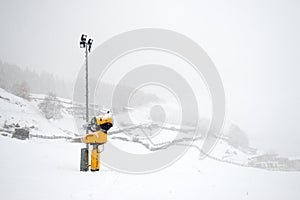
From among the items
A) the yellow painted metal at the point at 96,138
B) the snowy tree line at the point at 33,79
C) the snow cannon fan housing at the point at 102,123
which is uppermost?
the snowy tree line at the point at 33,79

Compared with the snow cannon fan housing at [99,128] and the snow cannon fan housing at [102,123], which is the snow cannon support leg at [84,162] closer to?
the snow cannon fan housing at [99,128]

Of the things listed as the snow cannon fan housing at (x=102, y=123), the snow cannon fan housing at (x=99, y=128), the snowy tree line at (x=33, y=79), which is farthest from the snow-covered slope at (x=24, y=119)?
the snowy tree line at (x=33, y=79)

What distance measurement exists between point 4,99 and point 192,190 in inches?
1578

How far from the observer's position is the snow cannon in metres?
7.58

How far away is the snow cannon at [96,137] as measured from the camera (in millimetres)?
7578

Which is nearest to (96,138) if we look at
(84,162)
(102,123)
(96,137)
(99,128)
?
(96,137)

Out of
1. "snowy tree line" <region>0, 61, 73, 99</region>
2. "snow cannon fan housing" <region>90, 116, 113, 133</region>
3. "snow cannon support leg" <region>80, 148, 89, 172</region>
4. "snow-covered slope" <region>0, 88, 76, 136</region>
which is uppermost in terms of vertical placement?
"snowy tree line" <region>0, 61, 73, 99</region>

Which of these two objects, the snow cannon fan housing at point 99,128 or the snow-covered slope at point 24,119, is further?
the snow-covered slope at point 24,119

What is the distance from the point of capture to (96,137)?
7.71 metres

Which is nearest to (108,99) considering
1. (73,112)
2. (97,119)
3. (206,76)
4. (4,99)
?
(73,112)

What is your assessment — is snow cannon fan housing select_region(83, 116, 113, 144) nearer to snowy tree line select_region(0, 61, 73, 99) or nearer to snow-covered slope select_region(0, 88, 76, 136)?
snow-covered slope select_region(0, 88, 76, 136)

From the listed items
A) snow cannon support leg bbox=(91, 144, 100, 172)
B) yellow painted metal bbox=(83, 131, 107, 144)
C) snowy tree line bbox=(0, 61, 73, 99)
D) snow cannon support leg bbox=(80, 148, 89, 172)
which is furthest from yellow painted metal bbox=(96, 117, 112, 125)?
snowy tree line bbox=(0, 61, 73, 99)

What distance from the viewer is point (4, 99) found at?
1400 inches

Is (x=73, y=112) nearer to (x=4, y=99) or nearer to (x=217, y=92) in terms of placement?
(x=4, y=99)
